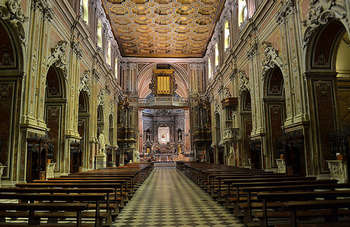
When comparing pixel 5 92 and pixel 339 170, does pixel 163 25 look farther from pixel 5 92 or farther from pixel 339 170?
pixel 339 170

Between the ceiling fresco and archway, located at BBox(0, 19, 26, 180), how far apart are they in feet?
34.7

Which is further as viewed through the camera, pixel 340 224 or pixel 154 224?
pixel 154 224

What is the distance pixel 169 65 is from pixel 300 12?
1989cm

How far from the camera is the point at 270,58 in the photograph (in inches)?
420

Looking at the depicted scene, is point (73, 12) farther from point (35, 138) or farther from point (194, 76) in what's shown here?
point (194, 76)

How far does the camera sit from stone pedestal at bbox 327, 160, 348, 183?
22.2 ft

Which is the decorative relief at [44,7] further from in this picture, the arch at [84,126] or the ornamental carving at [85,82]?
the arch at [84,126]

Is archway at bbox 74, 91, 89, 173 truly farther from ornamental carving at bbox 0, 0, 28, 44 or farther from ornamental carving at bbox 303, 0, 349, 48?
ornamental carving at bbox 303, 0, 349, 48

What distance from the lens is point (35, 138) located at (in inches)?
317

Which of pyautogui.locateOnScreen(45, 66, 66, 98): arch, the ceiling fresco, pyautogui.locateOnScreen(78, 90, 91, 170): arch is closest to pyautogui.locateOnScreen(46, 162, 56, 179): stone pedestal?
pyautogui.locateOnScreen(45, 66, 66, 98): arch

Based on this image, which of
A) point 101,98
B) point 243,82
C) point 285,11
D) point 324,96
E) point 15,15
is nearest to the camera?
point 15,15

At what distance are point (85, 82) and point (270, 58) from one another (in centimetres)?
848

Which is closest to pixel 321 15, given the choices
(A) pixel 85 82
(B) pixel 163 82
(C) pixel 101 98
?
(A) pixel 85 82

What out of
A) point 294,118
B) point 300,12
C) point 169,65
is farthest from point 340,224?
point 169,65
